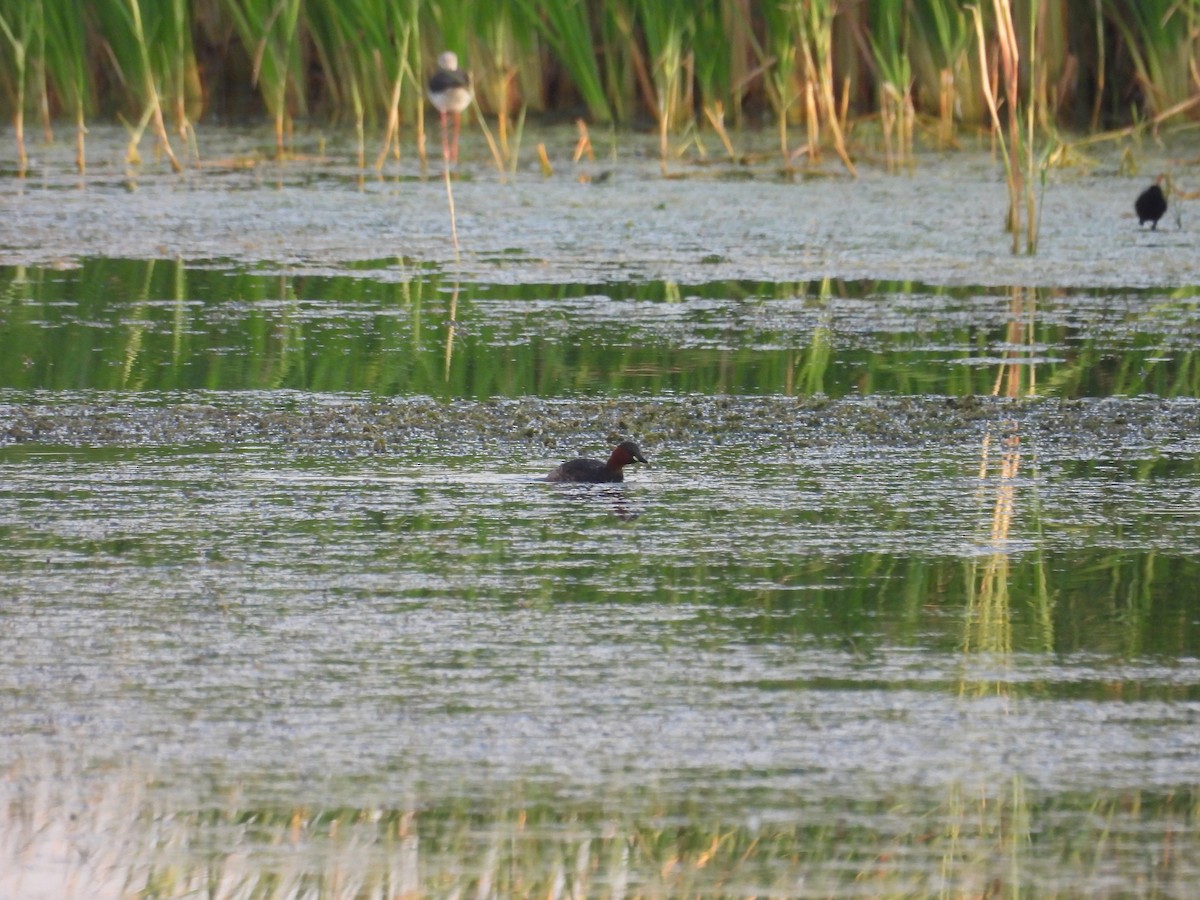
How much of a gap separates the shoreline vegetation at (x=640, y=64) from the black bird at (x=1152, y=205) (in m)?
1.07

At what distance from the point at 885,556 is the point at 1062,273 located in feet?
14.2

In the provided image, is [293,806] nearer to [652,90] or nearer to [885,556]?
[885,556]

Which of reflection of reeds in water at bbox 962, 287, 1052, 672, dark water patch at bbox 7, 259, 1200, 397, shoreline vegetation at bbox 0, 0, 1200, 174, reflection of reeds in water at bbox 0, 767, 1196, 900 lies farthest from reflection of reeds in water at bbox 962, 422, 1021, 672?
shoreline vegetation at bbox 0, 0, 1200, 174

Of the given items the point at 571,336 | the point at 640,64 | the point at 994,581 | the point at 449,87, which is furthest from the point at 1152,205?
the point at 994,581

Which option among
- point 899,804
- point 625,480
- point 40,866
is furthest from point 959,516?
point 40,866

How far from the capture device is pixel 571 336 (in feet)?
23.3

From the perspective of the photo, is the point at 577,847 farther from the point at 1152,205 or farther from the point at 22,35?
the point at 22,35

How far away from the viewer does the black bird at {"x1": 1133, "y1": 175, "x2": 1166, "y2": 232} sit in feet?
30.4

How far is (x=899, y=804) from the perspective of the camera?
288cm

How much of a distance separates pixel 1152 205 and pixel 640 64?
464 cm

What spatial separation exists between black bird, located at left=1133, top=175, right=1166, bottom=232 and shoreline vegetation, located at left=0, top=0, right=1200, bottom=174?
1066mm

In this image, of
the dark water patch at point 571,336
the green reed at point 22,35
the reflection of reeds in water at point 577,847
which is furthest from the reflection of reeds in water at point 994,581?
the green reed at point 22,35

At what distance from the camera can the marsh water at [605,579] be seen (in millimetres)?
2777

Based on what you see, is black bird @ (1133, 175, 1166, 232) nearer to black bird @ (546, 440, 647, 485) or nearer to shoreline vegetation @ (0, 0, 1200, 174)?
shoreline vegetation @ (0, 0, 1200, 174)
